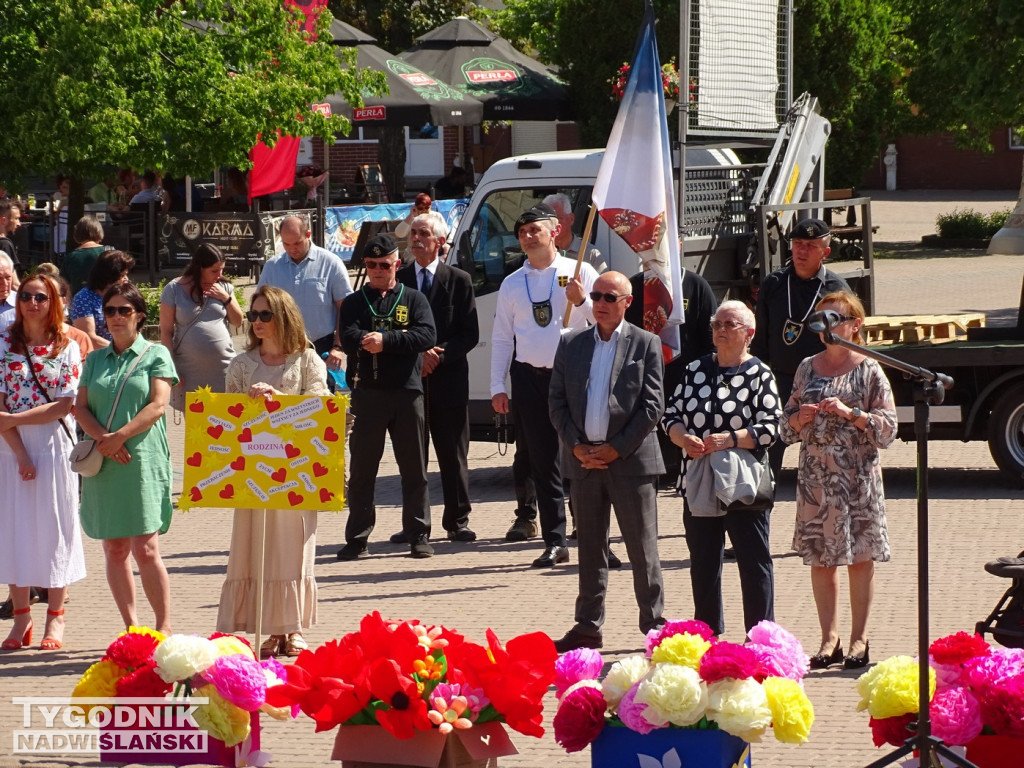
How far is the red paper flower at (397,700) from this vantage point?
4.95 m

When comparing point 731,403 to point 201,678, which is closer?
point 201,678

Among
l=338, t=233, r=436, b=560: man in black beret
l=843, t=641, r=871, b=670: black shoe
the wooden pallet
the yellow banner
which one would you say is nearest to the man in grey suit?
l=843, t=641, r=871, b=670: black shoe

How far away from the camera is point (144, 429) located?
24.6 feet

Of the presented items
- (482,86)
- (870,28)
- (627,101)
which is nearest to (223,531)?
(627,101)

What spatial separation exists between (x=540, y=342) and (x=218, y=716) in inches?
179

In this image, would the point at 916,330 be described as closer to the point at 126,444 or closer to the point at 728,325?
the point at 728,325

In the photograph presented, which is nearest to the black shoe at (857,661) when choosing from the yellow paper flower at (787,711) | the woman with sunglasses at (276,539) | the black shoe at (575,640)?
the black shoe at (575,640)

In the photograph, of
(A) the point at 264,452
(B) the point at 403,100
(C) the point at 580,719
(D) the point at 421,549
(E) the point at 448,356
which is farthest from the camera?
(B) the point at 403,100

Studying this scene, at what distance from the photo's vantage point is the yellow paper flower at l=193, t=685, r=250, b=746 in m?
5.32

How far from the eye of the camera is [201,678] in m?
Result: 5.36

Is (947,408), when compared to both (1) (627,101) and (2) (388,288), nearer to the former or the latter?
(1) (627,101)

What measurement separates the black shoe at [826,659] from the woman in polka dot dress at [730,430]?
11.2 inches

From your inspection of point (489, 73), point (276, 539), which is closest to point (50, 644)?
point (276, 539)

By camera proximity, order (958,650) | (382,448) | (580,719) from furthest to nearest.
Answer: (382,448) < (958,650) < (580,719)
